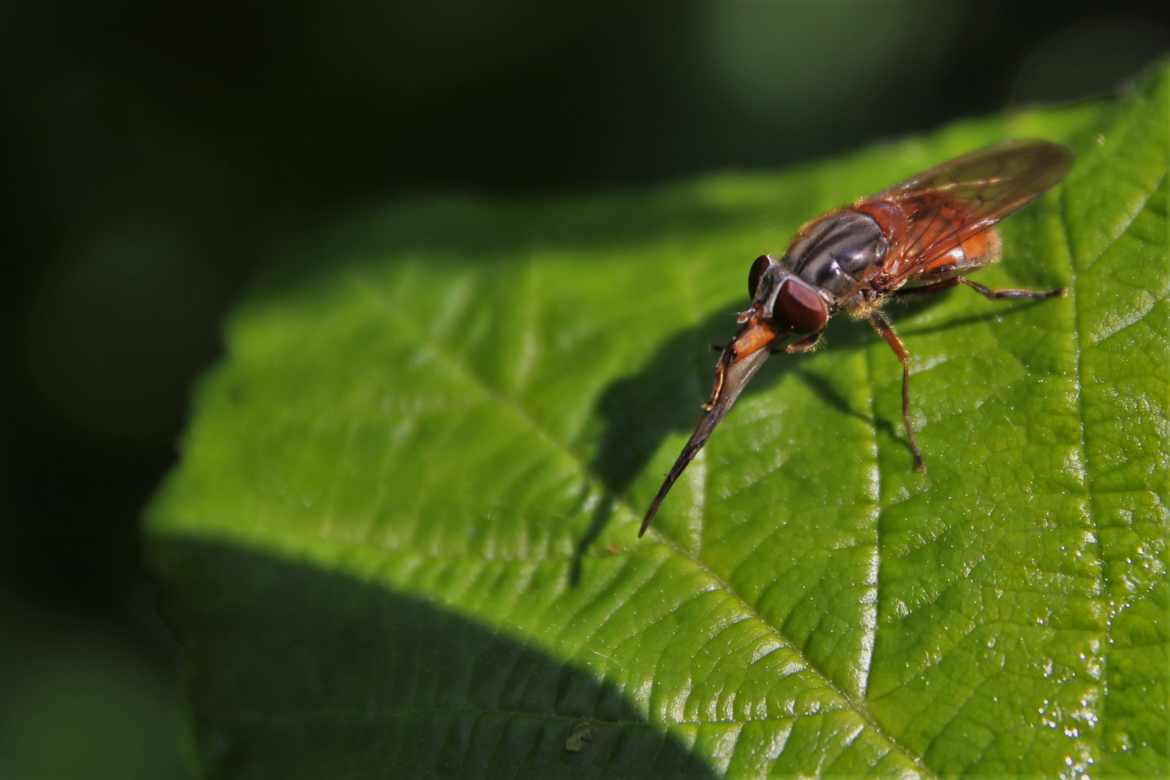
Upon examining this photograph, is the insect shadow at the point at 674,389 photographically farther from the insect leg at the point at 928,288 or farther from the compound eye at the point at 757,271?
the compound eye at the point at 757,271

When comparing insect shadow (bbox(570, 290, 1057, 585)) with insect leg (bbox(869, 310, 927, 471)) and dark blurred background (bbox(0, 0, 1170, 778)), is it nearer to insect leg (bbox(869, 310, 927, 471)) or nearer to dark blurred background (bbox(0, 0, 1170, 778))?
insect leg (bbox(869, 310, 927, 471))

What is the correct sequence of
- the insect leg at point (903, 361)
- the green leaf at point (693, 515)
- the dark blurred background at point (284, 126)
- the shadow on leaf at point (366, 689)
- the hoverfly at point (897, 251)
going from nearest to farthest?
1. the green leaf at point (693, 515)
2. the shadow on leaf at point (366, 689)
3. the insect leg at point (903, 361)
4. the hoverfly at point (897, 251)
5. the dark blurred background at point (284, 126)

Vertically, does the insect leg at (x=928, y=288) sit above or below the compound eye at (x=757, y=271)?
above

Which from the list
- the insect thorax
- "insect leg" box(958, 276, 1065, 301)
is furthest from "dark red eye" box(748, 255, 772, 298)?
"insect leg" box(958, 276, 1065, 301)

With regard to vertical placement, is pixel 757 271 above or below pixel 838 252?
below

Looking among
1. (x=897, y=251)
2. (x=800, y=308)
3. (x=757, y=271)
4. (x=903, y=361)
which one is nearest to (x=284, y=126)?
(x=757, y=271)

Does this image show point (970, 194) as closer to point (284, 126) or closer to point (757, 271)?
point (757, 271)

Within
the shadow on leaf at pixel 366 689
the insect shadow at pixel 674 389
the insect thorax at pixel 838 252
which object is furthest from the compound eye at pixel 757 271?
the shadow on leaf at pixel 366 689

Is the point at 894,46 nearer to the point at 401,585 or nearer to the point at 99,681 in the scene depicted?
the point at 401,585
